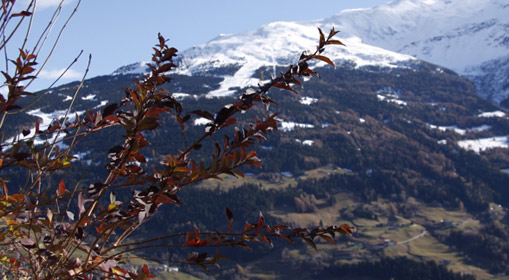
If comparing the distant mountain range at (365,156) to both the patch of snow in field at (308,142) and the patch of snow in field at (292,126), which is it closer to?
the patch of snow in field at (308,142)

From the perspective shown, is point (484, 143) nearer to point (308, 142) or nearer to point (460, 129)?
point (460, 129)

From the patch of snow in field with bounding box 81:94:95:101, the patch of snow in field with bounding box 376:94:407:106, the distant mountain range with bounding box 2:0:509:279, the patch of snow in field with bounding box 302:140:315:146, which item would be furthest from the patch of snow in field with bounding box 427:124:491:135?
the patch of snow in field with bounding box 81:94:95:101

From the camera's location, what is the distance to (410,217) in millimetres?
90188

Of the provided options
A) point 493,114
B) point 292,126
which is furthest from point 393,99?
point 292,126

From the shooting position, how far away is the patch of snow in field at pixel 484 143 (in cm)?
12506

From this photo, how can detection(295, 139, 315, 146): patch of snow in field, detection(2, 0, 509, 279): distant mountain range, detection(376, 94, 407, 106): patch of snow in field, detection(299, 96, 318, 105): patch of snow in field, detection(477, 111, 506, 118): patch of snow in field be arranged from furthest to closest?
detection(376, 94, 407, 106): patch of snow in field → detection(299, 96, 318, 105): patch of snow in field → detection(477, 111, 506, 118): patch of snow in field → detection(295, 139, 315, 146): patch of snow in field → detection(2, 0, 509, 279): distant mountain range

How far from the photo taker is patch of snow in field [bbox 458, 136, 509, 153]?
125062 mm

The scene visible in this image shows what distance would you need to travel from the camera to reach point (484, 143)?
422ft

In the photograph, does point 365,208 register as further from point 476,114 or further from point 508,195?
point 476,114

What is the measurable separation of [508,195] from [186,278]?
234 ft

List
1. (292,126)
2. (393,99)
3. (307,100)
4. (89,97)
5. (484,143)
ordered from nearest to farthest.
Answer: (484,143), (292,126), (307,100), (89,97), (393,99)

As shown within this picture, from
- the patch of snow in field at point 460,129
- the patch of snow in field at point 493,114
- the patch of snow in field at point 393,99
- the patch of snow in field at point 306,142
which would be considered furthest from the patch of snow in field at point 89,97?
the patch of snow in field at point 493,114

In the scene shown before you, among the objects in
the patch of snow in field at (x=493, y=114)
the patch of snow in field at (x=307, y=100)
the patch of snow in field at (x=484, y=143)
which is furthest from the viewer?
the patch of snow in field at (x=307, y=100)

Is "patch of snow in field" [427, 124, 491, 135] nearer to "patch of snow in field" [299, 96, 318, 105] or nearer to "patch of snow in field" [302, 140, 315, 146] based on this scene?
"patch of snow in field" [299, 96, 318, 105]
